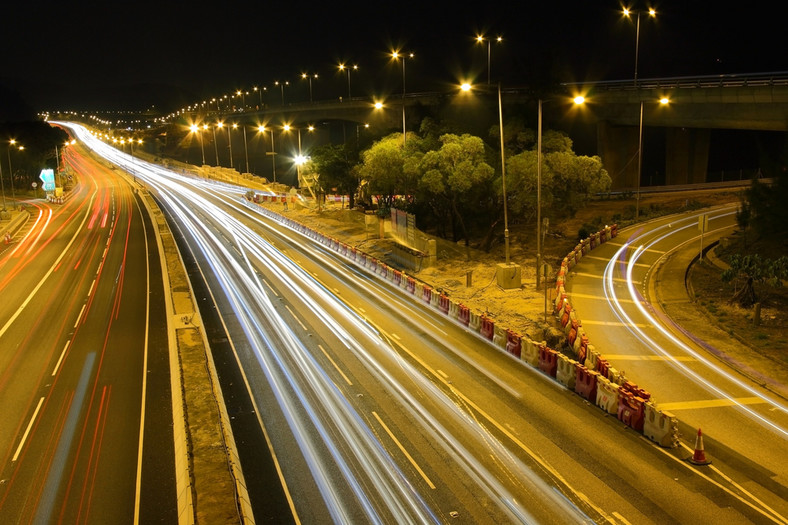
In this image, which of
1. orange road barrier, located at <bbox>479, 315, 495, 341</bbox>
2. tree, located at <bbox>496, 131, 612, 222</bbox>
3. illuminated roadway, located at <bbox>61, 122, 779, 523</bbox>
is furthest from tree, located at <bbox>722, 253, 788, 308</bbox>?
illuminated roadway, located at <bbox>61, 122, 779, 523</bbox>

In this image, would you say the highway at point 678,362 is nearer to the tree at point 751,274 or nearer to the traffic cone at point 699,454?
the traffic cone at point 699,454

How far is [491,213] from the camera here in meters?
44.3

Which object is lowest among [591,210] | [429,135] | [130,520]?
[130,520]

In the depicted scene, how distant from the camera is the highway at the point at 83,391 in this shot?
13109 millimetres

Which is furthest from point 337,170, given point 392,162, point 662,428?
point 662,428

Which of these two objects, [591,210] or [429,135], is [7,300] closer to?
[429,135]

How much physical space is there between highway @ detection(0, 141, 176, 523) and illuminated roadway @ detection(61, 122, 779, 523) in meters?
2.59

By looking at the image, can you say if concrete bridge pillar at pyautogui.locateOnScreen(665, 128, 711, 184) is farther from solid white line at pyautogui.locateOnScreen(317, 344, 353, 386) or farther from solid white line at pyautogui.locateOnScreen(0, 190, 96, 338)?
solid white line at pyautogui.locateOnScreen(0, 190, 96, 338)

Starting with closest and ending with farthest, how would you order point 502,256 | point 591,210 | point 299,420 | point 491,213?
1. point 299,420
2. point 502,256
3. point 491,213
4. point 591,210

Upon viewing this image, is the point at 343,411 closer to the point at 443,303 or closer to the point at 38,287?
the point at 443,303

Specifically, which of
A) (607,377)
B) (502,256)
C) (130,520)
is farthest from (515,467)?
(502,256)

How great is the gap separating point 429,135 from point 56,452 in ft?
107

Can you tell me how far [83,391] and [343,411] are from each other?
855 cm

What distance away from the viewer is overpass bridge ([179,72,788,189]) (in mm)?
40375
